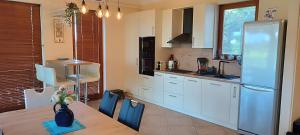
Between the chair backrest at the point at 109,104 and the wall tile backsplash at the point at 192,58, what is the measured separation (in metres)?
2.53


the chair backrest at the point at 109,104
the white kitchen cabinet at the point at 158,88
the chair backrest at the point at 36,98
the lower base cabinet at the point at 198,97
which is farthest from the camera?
the white kitchen cabinet at the point at 158,88

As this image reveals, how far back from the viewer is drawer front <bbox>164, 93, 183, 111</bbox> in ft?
14.8

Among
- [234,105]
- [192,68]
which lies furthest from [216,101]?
[192,68]

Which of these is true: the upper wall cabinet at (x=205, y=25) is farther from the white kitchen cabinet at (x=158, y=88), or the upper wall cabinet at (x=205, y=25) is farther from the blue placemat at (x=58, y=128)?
the blue placemat at (x=58, y=128)

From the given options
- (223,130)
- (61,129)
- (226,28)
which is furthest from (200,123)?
(61,129)

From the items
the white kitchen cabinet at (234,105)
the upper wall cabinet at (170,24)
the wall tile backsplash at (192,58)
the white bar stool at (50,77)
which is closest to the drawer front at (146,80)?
the wall tile backsplash at (192,58)

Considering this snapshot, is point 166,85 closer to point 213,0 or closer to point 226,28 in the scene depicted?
point 226,28

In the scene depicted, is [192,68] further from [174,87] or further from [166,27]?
[166,27]

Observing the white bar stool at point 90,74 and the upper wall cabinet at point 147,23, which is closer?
the white bar stool at point 90,74

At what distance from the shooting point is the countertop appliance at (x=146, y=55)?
5137 millimetres

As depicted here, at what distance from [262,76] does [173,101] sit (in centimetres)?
199

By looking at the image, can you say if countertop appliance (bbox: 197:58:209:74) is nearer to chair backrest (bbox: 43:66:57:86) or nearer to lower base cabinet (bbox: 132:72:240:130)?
lower base cabinet (bbox: 132:72:240:130)

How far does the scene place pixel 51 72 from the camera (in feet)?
11.7

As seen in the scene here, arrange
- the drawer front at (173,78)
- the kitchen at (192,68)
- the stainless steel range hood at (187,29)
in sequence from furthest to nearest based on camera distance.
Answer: the stainless steel range hood at (187,29)
the drawer front at (173,78)
the kitchen at (192,68)
